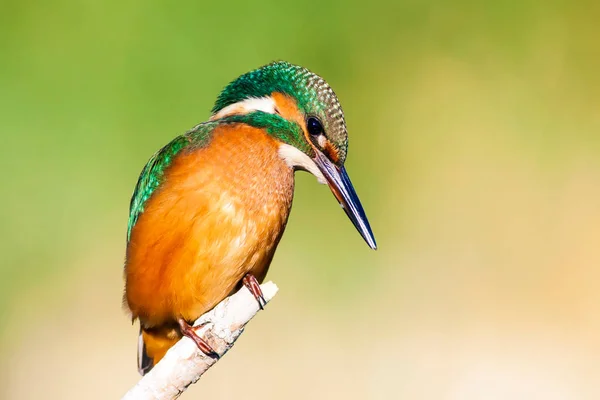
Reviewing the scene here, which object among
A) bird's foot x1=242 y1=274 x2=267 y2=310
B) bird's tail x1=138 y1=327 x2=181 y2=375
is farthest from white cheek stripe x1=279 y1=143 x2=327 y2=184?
bird's tail x1=138 y1=327 x2=181 y2=375

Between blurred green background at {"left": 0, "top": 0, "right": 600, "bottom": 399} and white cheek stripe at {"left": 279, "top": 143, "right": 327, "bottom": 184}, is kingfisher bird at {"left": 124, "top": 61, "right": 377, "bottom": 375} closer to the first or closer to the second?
white cheek stripe at {"left": 279, "top": 143, "right": 327, "bottom": 184}

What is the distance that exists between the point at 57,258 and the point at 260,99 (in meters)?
2.01

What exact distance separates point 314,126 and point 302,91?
11 centimetres

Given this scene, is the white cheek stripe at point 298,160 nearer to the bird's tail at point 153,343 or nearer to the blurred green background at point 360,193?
the bird's tail at point 153,343

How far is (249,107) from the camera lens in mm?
2479

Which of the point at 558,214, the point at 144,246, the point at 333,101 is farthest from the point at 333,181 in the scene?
the point at 558,214

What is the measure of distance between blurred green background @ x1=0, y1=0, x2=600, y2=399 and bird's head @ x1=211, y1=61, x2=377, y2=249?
5.24 feet

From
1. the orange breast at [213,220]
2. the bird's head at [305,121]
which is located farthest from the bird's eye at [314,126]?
the orange breast at [213,220]

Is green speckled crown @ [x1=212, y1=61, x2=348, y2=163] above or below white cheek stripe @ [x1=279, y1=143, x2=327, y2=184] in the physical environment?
above

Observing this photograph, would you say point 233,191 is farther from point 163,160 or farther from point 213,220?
point 163,160

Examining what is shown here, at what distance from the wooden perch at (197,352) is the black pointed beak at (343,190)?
327 millimetres

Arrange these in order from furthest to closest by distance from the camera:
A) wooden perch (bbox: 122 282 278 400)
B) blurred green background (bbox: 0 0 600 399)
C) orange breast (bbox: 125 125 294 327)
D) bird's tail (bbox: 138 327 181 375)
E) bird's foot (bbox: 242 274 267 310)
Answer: blurred green background (bbox: 0 0 600 399) < bird's tail (bbox: 138 327 181 375) < orange breast (bbox: 125 125 294 327) < bird's foot (bbox: 242 274 267 310) < wooden perch (bbox: 122 282 278 400)

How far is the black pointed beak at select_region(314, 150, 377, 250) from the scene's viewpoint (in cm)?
233

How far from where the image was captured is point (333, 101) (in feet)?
7.63
